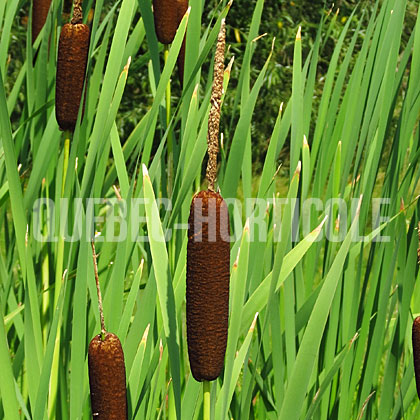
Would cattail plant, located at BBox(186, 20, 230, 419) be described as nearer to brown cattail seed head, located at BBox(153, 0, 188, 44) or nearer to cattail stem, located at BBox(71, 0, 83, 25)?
cattail stem, located at BBox(71, 0, 83, 25)

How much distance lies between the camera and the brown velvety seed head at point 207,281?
70cm

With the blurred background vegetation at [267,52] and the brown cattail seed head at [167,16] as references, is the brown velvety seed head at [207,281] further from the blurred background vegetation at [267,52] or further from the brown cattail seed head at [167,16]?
the blurred background vegetation at [267,52]

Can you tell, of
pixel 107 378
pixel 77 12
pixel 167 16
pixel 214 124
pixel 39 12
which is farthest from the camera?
pixel 39 12

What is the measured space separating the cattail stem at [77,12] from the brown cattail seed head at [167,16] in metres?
0.16

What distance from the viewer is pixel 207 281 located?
709mm

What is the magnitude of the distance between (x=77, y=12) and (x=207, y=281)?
1.52 feet

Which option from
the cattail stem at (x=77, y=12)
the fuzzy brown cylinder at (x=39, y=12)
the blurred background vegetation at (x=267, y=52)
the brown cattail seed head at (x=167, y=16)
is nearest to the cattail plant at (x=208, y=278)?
the cattail stem at (x=77, y=12)

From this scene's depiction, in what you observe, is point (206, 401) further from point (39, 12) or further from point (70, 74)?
point (39, 12)

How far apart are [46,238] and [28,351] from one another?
15.4 inches

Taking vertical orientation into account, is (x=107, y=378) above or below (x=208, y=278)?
below

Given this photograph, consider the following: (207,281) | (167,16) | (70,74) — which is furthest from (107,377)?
(167,16)

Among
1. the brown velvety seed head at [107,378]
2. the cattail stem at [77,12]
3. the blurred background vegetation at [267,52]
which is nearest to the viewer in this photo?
the brown velvety seed head at [107,378]

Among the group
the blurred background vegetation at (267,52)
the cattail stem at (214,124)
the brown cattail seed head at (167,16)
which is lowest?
the cattail stem at (214,124)

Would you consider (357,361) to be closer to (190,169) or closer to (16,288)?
(190,169)
